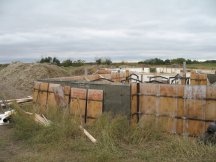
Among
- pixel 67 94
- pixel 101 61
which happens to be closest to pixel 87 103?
pixel 67 94

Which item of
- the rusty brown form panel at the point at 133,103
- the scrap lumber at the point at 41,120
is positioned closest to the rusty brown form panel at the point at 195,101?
the rusty brown form panel at the point at 133,103

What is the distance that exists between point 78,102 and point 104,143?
3.55 m

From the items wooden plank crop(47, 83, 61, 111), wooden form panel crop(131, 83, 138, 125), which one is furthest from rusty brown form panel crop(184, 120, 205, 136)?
wooden plank crop(47, 83, 61, 111)


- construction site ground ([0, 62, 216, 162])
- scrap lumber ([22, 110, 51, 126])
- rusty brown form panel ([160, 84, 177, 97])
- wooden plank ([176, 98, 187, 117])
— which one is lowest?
construction site ground ([0, 62, 216, 162])

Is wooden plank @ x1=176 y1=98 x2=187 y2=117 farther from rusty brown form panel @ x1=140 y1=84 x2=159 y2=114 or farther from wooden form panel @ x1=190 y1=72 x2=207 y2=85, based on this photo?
wooden form panel @ x1=190 y1=72 x2=207 y2=85

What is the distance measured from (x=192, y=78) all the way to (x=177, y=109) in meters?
7.29

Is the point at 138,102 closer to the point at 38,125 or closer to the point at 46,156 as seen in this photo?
the point at 38,125

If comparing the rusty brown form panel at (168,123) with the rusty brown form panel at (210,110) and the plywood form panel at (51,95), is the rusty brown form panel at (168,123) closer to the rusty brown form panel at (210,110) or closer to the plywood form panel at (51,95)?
the rusty brown form panel at (210,110)

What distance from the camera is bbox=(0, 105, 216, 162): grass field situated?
253 inches

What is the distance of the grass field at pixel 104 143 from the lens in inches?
253

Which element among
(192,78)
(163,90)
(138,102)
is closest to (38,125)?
(138,102)

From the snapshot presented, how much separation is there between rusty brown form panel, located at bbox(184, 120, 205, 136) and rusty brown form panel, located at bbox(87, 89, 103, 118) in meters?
2.63

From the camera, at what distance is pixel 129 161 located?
20.9ft

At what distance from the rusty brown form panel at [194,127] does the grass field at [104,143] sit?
1078 mm
